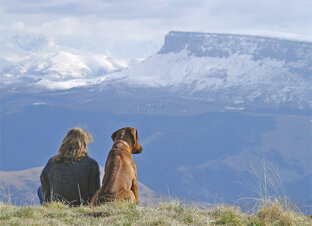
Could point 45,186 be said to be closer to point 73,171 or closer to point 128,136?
point 73,171

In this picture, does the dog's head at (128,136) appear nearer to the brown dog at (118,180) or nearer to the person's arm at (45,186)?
the brown dog at (118,180)

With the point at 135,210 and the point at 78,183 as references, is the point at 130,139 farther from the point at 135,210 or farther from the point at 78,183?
the point at 135,210

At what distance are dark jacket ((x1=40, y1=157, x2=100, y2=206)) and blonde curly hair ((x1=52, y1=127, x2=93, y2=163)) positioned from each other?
0.12 meters

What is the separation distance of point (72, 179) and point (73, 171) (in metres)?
0.17

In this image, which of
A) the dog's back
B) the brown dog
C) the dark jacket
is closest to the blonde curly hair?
the dark jacket

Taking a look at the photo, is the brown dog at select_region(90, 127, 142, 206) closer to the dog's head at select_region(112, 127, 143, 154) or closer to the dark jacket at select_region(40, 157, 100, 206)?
the dog's head at select_region(112, 127, 143, 154)

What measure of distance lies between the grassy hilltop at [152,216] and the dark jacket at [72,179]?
1364 mm

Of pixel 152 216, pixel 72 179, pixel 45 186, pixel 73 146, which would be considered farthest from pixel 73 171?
pixel 152 216

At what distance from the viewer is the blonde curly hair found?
29.0ft

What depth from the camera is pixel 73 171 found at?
9008 mm

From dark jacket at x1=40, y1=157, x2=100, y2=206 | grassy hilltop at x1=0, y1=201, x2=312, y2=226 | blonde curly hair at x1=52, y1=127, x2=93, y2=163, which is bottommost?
grassy hilltop at x1=0, y1=201, x2=312, y2=226

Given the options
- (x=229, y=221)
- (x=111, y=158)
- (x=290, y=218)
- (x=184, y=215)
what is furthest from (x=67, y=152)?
(x=290, y=218)

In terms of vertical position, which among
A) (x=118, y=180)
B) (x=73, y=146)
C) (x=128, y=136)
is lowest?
(x=118, y=180)

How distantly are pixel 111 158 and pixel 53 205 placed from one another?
4.24 feet
